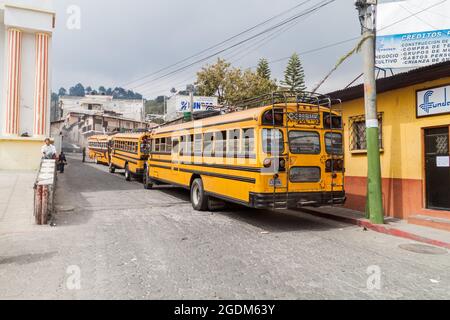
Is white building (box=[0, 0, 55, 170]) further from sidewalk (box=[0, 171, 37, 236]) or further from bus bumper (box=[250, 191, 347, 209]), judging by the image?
bus bumper (box=[250, 191, 347, 209])

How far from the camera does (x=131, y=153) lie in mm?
19297

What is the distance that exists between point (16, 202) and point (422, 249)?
10.3 metres

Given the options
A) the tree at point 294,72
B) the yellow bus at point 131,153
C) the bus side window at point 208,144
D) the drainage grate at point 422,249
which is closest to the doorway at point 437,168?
the drainage grate at point 422,249

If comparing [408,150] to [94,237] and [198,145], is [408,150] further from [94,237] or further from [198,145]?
[94,237]

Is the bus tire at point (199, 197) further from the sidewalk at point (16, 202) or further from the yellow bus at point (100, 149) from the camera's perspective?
the yellow bus at point (100, 149)

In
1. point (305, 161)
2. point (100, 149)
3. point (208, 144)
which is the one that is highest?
point (100, 149)

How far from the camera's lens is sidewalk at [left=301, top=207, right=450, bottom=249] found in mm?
7379

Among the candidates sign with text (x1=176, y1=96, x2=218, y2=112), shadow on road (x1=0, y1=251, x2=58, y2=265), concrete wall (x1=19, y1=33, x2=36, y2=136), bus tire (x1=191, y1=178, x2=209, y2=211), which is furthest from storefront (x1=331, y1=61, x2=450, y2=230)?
sign with text (x1=176, y1=96, x2=218, y2=112)

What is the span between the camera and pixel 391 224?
28.9 feet

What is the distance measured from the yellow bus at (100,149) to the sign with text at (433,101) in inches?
949

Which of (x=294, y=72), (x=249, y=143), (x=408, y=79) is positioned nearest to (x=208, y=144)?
(x=249, y=143)

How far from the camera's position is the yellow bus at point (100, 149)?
30369 millimetres

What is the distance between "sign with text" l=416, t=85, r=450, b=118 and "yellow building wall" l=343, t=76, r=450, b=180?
121 millimetres

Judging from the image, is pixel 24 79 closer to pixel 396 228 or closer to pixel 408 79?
pixel 408 79
